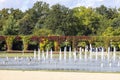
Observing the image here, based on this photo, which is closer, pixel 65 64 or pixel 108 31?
pixel 65 64

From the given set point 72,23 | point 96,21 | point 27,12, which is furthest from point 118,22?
point 27,12

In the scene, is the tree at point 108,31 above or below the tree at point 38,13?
below

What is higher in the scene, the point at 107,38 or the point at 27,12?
the point at 27,12

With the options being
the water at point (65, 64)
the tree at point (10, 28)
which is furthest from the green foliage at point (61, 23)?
the water at point (65, 64)

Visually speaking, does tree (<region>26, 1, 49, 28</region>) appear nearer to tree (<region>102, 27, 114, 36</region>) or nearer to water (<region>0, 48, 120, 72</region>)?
tree (<region>102, 27, 114, 36</region>)

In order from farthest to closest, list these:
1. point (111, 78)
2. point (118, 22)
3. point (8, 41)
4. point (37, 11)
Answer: point (37, 11)
point (118, 22)
point (8, 41)
point (111, 78)

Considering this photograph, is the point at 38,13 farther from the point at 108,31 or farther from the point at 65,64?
the point at 65,64

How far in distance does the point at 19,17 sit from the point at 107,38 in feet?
79.9

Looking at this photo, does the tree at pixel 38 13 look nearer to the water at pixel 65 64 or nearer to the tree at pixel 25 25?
the tree at pixel 25 25

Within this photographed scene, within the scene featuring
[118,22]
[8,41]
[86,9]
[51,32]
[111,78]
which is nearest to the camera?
[111,78]

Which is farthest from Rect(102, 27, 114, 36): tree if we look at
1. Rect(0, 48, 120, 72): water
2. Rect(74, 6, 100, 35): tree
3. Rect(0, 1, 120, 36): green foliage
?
Rect(0, 48, 120, 72): water

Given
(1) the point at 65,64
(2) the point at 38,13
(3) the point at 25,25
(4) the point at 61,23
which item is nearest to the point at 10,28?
(4) the point at 61,23

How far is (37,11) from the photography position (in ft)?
242

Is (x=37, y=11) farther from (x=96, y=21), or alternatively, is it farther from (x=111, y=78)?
Result: (x=111, y=78)
